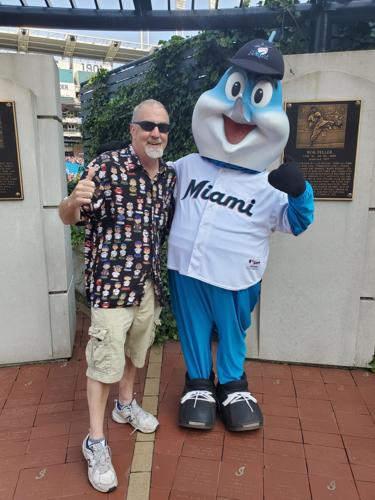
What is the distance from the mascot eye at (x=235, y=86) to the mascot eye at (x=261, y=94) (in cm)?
8

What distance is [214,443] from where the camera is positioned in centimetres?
254

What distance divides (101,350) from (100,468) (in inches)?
24.7

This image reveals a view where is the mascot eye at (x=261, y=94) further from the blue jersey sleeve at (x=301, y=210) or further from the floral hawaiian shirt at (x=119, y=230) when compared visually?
the floral hawaiian shirt at (x=119, y=230)

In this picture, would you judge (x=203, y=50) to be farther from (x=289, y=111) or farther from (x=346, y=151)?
(x=346, y=151)

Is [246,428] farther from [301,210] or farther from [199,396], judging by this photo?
[301,210]

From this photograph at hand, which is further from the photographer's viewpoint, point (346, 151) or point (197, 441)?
point (346, 151)

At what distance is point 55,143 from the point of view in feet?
10.4

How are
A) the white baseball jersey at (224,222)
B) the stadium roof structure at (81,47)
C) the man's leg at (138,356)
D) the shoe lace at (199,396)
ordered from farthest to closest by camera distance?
the stadium roof structure at (81,47)
the shoe lace at (199,396)
the white baseball jersey at (224,222)
the man's leg at (138,356)

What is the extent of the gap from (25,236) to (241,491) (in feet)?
7.58

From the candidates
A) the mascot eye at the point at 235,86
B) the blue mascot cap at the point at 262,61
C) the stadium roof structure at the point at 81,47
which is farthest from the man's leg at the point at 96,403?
the stadium roof structure at the point at 81,47

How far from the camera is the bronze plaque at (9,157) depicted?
9.83 feet

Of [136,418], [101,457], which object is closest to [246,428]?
[136,418]

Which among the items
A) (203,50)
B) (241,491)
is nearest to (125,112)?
(203,50)

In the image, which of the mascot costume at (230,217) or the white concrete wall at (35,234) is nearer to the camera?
the mascot costume at (230,217)
